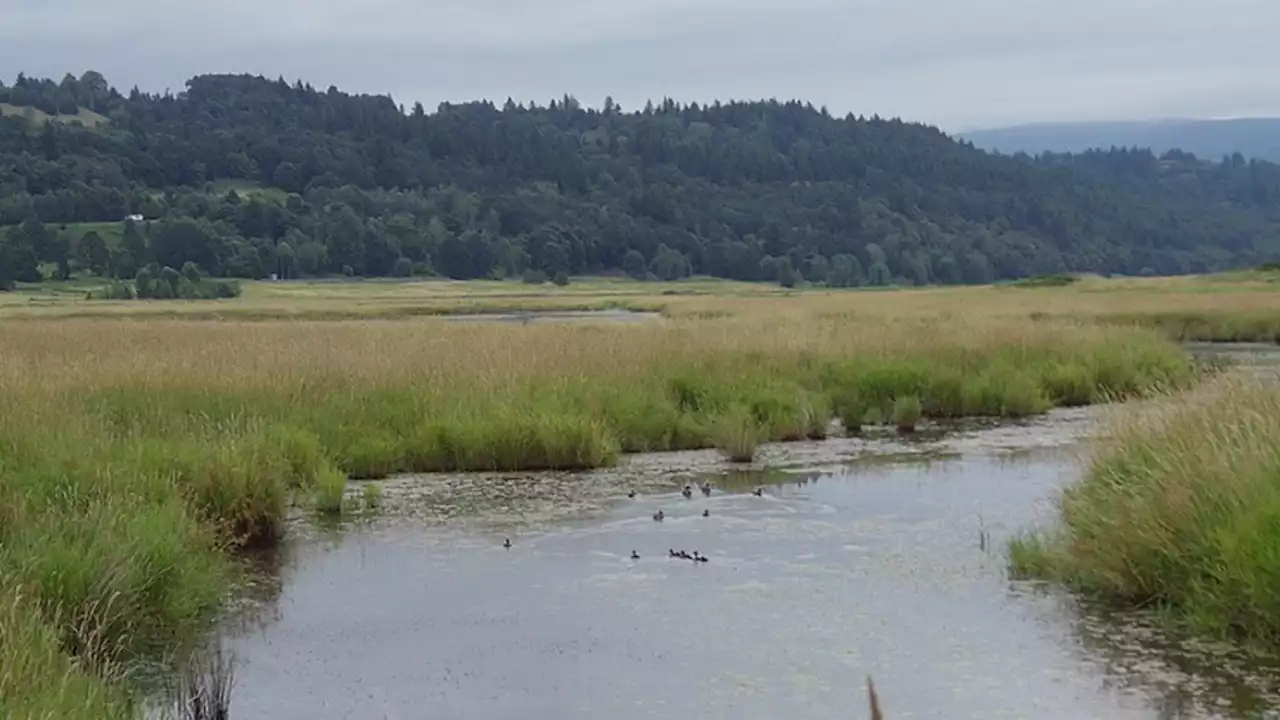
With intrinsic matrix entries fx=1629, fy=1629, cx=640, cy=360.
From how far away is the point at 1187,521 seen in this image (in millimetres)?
10836

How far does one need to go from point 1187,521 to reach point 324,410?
429 inches

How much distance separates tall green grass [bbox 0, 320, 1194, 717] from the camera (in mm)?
10375

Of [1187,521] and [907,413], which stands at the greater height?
[1187,521]

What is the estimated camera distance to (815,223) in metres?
137

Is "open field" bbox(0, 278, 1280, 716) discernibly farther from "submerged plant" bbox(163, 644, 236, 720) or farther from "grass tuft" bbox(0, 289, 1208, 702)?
"submerged plant" bbox(163, 644, 236, 720)

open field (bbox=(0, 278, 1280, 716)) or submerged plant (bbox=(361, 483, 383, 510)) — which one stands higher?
open field (bbox=(0, 278, 1280, 716))

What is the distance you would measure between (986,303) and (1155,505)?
126ft

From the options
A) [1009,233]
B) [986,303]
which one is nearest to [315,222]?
[1009,233]

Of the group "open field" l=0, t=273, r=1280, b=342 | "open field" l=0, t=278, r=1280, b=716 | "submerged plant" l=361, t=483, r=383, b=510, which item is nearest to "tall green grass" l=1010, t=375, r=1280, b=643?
"open field" l=0, t=278, r=1280, b=716

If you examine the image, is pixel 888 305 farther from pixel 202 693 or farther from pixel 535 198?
pixel 535 198

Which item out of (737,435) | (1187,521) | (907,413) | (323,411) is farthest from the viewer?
(907,413)

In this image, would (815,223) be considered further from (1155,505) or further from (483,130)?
(1155,505)

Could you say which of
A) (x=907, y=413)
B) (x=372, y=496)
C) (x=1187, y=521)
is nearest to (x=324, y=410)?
(x=372, y=496)

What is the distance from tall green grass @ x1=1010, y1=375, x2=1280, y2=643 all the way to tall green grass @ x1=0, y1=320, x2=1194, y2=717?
6.24 meters
